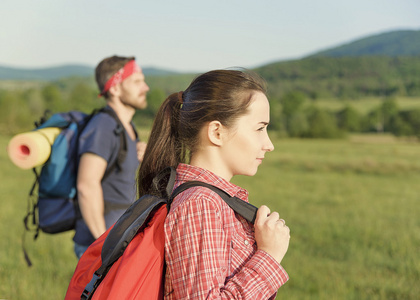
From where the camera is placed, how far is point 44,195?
3719 millimetres

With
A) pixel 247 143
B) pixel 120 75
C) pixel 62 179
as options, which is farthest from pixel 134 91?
pixel 247 143

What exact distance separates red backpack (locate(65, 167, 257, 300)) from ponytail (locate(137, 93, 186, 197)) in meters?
0.19

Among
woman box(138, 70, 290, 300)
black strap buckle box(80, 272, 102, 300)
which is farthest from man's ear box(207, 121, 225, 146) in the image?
black strap buckle box(80, 272, 102, 300)

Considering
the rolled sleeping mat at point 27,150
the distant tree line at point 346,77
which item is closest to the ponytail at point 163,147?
the rolled sleeping mat at point 27,150

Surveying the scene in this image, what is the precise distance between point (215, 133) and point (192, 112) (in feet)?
0.43

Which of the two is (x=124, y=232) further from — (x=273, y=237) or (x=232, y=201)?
(x=273, y=237)

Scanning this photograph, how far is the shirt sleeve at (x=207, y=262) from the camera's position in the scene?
159 centimetres

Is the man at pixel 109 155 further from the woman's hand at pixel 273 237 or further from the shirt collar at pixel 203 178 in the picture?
the woman's hand at pixel 273 237

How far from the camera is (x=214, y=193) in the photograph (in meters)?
1.74

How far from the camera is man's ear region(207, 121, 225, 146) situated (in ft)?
6.27

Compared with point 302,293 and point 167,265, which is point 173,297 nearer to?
point 167,265

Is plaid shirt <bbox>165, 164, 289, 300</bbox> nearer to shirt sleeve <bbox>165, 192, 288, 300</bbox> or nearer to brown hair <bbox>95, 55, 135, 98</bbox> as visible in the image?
shirt sleeve <bbox>165, 192, 288, 300</bbox>

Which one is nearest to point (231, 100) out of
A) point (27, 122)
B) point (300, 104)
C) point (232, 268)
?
point (232, 268)

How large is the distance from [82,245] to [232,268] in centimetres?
228
